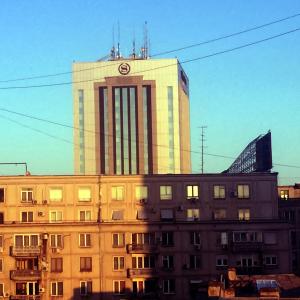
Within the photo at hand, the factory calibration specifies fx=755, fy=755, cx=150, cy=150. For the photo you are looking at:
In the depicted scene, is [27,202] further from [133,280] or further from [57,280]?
[133,280]

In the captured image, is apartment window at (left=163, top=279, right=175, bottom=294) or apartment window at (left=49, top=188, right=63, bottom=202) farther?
apartment window at (left=49, top=188, right=63, bottom=202)

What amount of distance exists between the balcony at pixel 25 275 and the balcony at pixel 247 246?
80.8 feet

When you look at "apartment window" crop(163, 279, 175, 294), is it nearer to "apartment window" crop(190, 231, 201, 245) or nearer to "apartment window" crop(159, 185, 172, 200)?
"apartment window" crop(190, 231, 201, 245)

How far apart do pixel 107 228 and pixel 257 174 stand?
67.4 ft

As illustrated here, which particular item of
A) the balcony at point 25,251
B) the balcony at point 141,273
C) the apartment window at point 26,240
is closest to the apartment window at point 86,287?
the balcony at point 141,273

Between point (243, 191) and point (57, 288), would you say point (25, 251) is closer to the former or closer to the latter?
point (57, 288)

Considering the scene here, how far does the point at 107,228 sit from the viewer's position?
95438 millimetres

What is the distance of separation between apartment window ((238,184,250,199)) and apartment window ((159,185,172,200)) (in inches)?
351

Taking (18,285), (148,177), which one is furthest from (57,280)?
(148,177)

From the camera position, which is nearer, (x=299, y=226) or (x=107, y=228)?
(x=107, y=228)

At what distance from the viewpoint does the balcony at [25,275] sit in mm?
93125

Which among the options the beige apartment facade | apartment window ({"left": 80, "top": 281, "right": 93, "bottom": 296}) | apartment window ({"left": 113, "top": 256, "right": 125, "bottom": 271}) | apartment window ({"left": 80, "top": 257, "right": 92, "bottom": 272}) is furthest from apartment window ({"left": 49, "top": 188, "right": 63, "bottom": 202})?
apartment window ({"left": 80, "top": 281, "right": 93, "bottom": 296})

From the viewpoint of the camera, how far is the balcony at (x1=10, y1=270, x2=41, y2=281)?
9312 centimetres

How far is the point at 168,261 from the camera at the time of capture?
94750 mm
